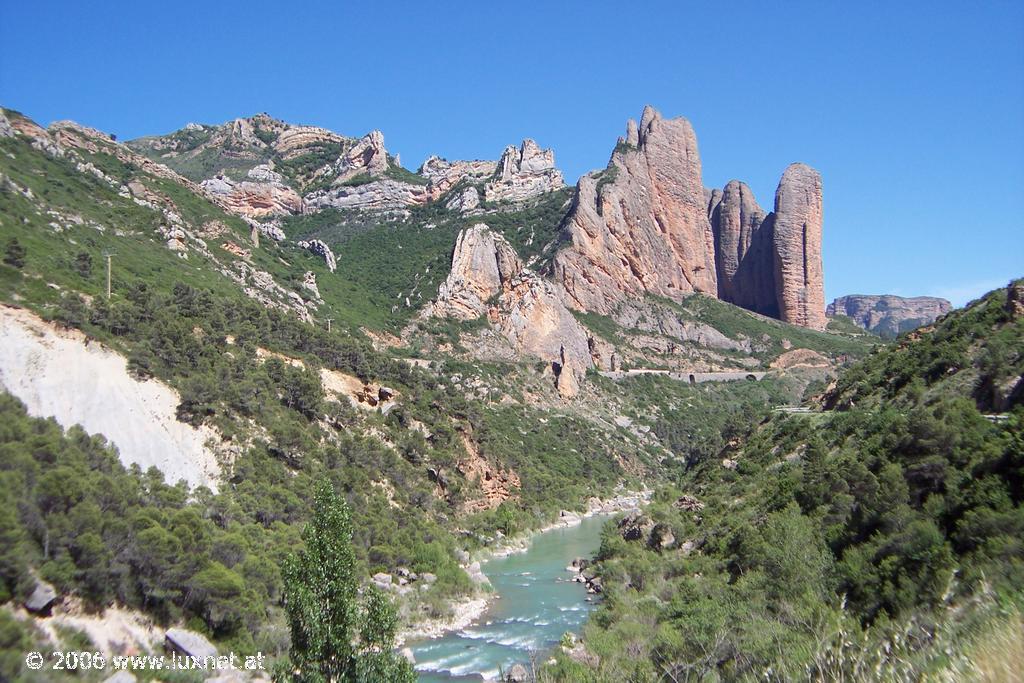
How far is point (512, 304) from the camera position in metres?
81.7

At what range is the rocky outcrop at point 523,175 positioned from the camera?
398ft

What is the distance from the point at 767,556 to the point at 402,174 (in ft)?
392

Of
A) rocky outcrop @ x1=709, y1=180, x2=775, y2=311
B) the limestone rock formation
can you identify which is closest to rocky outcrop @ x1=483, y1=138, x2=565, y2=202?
the limestone rock formation

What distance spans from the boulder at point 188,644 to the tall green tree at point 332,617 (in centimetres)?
420

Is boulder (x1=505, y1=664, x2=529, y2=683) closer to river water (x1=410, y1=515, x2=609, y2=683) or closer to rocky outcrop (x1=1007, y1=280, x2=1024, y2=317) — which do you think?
river water (x1=410, y1=515, x2=609, y2=683)

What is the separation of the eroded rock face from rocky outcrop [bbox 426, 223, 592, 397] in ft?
38.3

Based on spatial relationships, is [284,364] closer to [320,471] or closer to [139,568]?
[320,471]

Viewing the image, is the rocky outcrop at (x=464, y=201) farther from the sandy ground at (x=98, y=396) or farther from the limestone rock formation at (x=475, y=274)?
the sandy ground at (x=98, y=396)

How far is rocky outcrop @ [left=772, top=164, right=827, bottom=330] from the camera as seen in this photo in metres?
124

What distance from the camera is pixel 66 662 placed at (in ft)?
46.5

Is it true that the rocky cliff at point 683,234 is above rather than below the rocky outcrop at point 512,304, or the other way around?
above

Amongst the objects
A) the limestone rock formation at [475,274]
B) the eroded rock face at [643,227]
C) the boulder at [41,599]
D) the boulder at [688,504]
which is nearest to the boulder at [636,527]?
the boulder at [688,504]

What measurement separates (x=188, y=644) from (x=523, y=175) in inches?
4492

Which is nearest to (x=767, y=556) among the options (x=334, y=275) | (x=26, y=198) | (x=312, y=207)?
(x=26, y=198)
